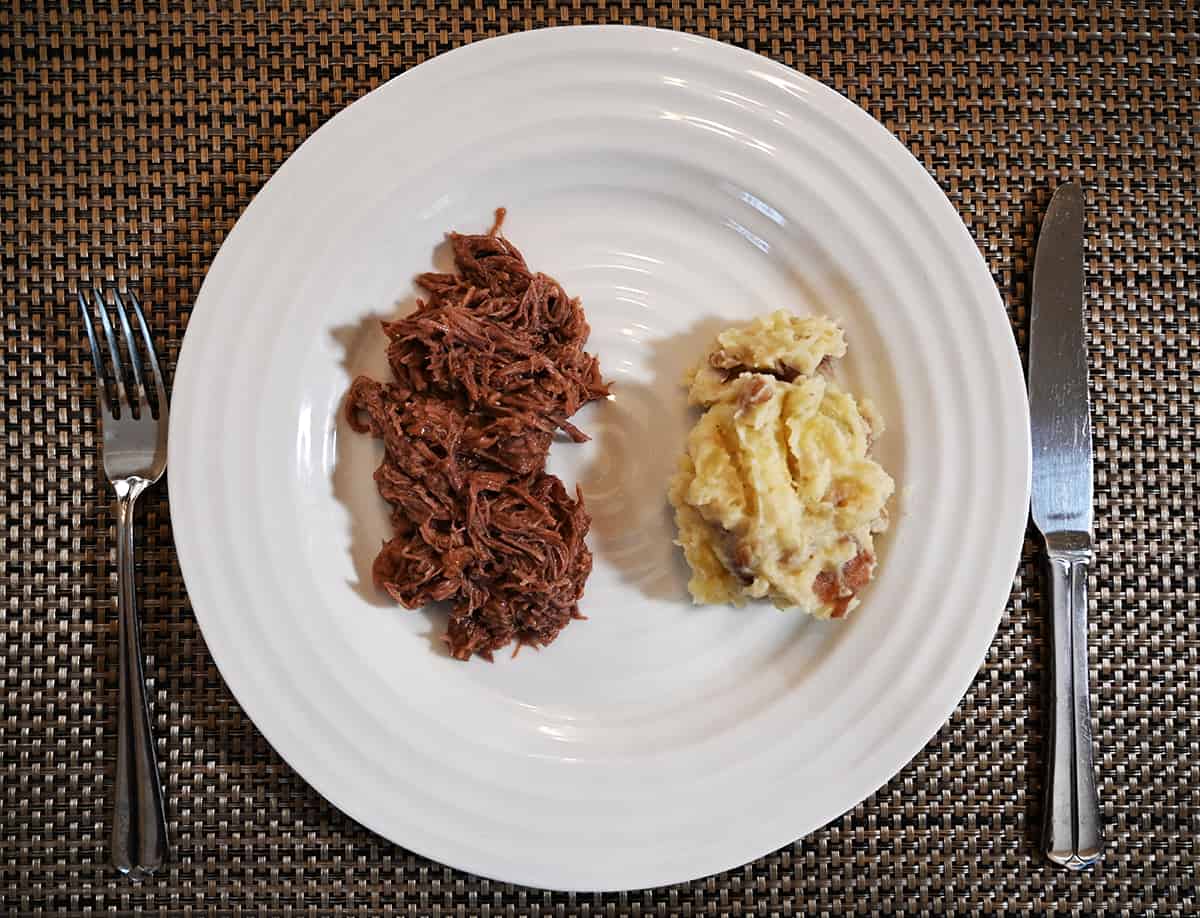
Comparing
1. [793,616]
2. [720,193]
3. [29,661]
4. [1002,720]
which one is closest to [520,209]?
[720,193]

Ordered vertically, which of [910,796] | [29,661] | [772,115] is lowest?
[910,796]

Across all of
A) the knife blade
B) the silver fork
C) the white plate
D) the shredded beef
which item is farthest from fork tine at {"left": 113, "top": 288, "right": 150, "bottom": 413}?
the knife blade

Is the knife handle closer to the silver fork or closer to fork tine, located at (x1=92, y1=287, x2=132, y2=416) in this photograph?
the silver fork

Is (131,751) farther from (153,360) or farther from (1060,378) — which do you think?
(1060,378)

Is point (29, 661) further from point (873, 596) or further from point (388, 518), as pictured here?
point (873, 596)

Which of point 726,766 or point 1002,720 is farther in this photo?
point 1002,720

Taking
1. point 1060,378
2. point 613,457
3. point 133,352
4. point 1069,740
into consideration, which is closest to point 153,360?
point 133,352

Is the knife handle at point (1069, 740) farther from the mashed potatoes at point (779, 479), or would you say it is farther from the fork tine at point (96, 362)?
the fork tine at point (96, 362)
